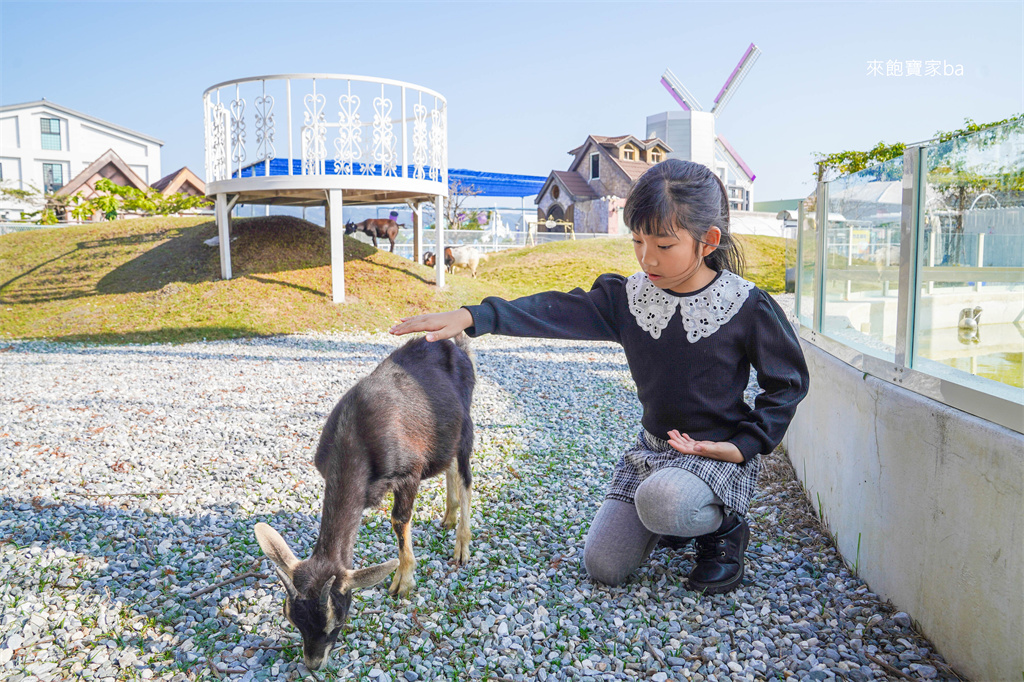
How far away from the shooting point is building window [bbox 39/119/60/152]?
128ft

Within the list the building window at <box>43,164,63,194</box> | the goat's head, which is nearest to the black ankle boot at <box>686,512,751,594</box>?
the goat's head

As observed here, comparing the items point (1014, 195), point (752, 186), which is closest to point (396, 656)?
point (1014, 195)

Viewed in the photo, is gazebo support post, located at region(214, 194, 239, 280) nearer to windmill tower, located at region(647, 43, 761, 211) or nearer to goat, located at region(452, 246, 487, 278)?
goat, located at region(452, 246, 487, 278)

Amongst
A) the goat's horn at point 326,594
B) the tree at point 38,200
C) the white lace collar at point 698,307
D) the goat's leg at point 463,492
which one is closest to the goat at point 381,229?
the tree at point 38,200

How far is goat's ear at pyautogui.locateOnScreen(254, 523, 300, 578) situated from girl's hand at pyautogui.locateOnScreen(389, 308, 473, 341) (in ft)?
2.98

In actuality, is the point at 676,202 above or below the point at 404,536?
above

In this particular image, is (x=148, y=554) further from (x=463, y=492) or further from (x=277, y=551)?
(x=463, y=492)

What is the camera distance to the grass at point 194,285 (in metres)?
12.4

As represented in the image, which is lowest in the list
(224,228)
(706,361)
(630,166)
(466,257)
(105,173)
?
(706,361)

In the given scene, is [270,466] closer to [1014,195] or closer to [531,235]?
[1014,195]

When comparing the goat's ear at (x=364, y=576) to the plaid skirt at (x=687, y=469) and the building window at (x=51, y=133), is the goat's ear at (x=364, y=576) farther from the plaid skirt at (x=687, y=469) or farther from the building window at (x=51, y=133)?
the building window at (x=51, y=133)

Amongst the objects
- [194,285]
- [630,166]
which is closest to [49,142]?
[630,166]

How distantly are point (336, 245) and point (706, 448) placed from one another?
11324 mm

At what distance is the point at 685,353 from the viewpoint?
310 centimetres
